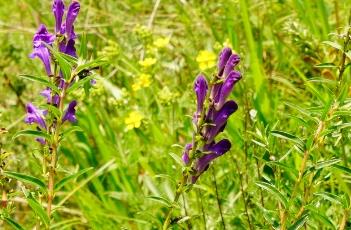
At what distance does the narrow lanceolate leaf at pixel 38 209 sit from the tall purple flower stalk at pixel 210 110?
33cm

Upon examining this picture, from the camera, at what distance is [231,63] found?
1247 mm

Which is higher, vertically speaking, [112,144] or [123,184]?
[112,144]

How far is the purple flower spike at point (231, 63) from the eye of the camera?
1.24 meters

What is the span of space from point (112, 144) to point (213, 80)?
1608 mm

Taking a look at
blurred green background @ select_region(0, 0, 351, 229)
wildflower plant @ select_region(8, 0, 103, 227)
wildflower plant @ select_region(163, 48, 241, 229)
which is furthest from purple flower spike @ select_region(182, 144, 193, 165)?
blurred green background @ select_region(0, 0, 351, 229)

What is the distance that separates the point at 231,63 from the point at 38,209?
52 cm

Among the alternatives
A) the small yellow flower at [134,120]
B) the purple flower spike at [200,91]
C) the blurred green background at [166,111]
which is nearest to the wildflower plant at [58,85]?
the purple flower spike at [200,91]

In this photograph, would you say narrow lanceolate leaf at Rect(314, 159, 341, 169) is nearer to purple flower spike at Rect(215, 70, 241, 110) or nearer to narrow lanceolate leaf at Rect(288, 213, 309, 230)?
narrow lanceolate leaf at Rect(288, 213, 309, 230)

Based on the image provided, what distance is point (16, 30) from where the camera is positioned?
3.76 metres

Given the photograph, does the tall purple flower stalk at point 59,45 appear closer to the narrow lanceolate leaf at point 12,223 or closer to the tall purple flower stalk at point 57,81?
the tall purple flower stalk at point 57,81

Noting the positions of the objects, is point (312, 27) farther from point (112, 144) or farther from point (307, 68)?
point (112, 144)

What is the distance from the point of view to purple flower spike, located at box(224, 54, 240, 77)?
48.8 inches

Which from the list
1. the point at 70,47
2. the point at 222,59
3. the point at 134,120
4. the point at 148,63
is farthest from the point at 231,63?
the point at 148,63

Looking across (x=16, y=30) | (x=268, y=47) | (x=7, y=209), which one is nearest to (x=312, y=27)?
(x=268, y=47)
